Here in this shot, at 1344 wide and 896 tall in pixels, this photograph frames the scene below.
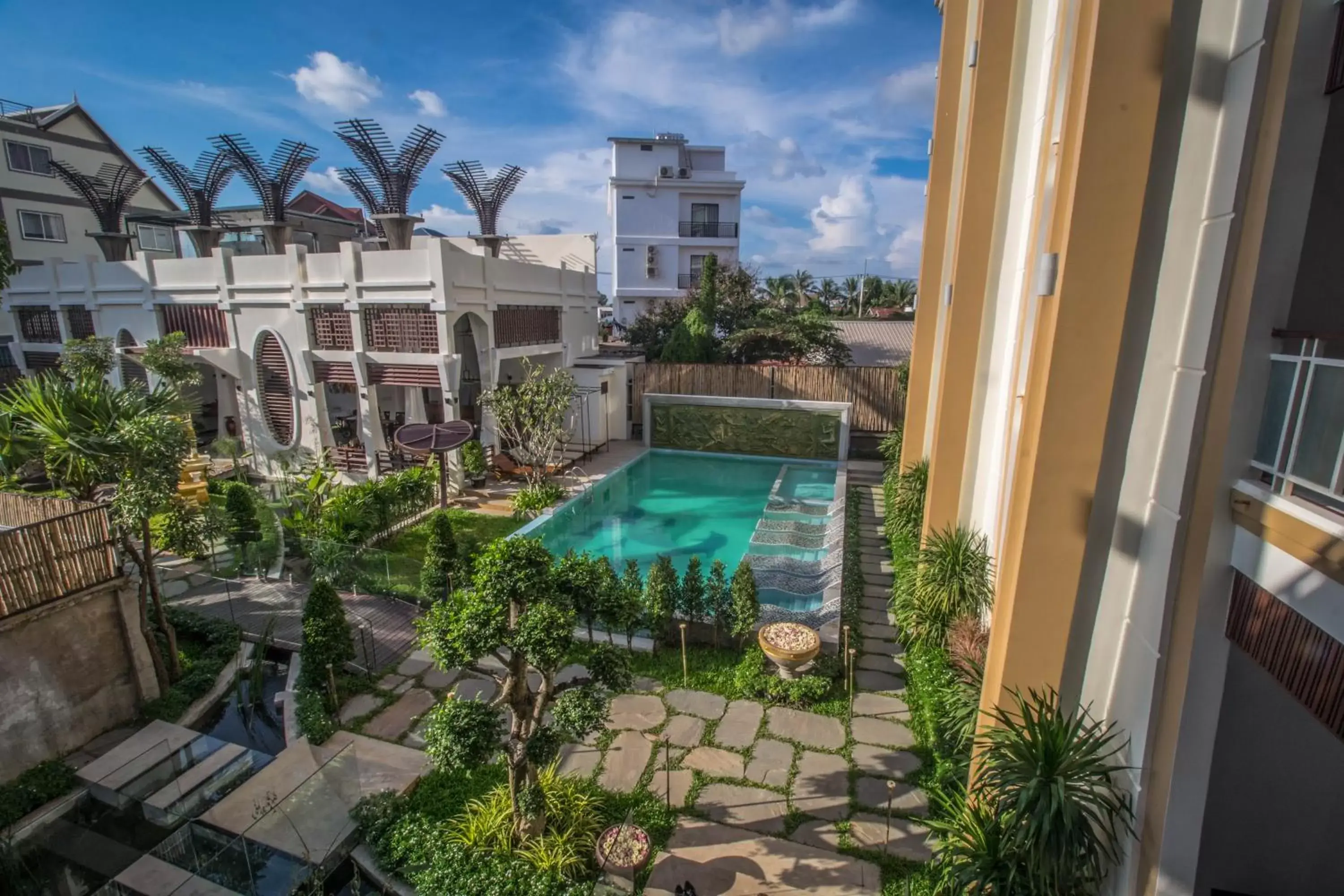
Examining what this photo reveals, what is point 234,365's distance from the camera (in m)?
17.9

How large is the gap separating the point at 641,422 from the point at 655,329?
608 cm

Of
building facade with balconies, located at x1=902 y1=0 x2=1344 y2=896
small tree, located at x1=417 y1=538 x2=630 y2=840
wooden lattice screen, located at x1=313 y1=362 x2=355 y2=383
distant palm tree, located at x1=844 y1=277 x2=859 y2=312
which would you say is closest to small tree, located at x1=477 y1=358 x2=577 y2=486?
wooden lattice screen, located at x1=313 y1=362 x2=355 y2=383

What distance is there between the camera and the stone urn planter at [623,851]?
17.2 feet

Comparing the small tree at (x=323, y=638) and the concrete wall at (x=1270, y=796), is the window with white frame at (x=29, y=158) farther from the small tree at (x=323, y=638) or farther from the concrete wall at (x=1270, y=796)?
the concrete wall at (x=1270, y=796)

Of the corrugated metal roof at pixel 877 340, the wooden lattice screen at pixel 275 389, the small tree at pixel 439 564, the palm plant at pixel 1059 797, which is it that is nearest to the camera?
the palm plant at pixel 1059 797

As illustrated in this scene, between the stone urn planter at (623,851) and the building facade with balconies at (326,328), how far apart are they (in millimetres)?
12489

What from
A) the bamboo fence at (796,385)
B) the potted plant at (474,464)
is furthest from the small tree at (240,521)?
the bamboo fence at (796,385)

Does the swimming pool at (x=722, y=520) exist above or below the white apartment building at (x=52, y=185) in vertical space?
below

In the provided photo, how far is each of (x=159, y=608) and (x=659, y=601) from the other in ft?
21.1

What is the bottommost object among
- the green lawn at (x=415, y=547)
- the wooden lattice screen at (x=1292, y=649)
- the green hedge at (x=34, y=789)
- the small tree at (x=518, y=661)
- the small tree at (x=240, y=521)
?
the green hedge at (x=34, y=789)

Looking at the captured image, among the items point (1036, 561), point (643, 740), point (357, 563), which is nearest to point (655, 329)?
point (357, 563)

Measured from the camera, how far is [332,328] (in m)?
16.9

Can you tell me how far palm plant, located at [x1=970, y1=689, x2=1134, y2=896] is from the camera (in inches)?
162

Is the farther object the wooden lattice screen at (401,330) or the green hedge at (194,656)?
the wooden lattice screen at (401,330)
